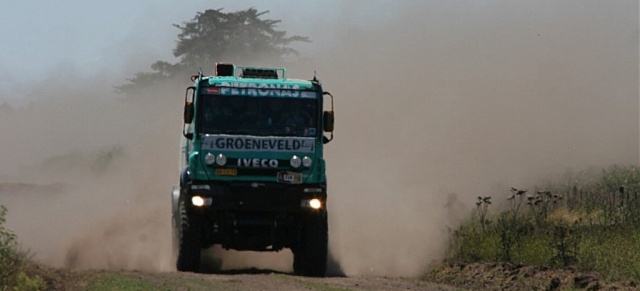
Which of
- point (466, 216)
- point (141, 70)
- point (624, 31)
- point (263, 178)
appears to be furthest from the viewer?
point (141, 70)

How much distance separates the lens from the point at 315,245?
21.9 metres

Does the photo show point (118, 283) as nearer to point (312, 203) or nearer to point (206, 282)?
point (206, 282)

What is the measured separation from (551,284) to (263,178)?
526 cm

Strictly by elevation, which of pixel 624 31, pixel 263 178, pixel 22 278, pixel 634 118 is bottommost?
pixel 22 278

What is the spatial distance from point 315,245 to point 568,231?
177 inches

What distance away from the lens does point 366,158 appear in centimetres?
3462

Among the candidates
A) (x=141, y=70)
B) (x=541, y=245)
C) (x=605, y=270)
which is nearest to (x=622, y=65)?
(x=541, y=245)

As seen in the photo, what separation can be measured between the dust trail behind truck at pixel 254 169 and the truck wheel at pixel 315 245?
2cm

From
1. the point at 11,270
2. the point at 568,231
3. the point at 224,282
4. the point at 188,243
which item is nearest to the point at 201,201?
the point at 188,243

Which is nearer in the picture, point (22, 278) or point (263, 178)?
point (22, 278)

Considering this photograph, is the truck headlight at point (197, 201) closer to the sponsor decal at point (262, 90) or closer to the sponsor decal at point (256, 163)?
the sponsor decal at point (256, 163)

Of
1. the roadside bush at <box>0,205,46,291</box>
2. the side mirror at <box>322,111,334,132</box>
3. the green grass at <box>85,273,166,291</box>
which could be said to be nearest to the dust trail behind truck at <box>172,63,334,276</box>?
A: the side mirror at <box>322,111,334,132</box>

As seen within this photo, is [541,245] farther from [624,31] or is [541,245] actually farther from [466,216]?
[624,31]

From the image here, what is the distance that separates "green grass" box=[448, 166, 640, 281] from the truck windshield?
439 cm
